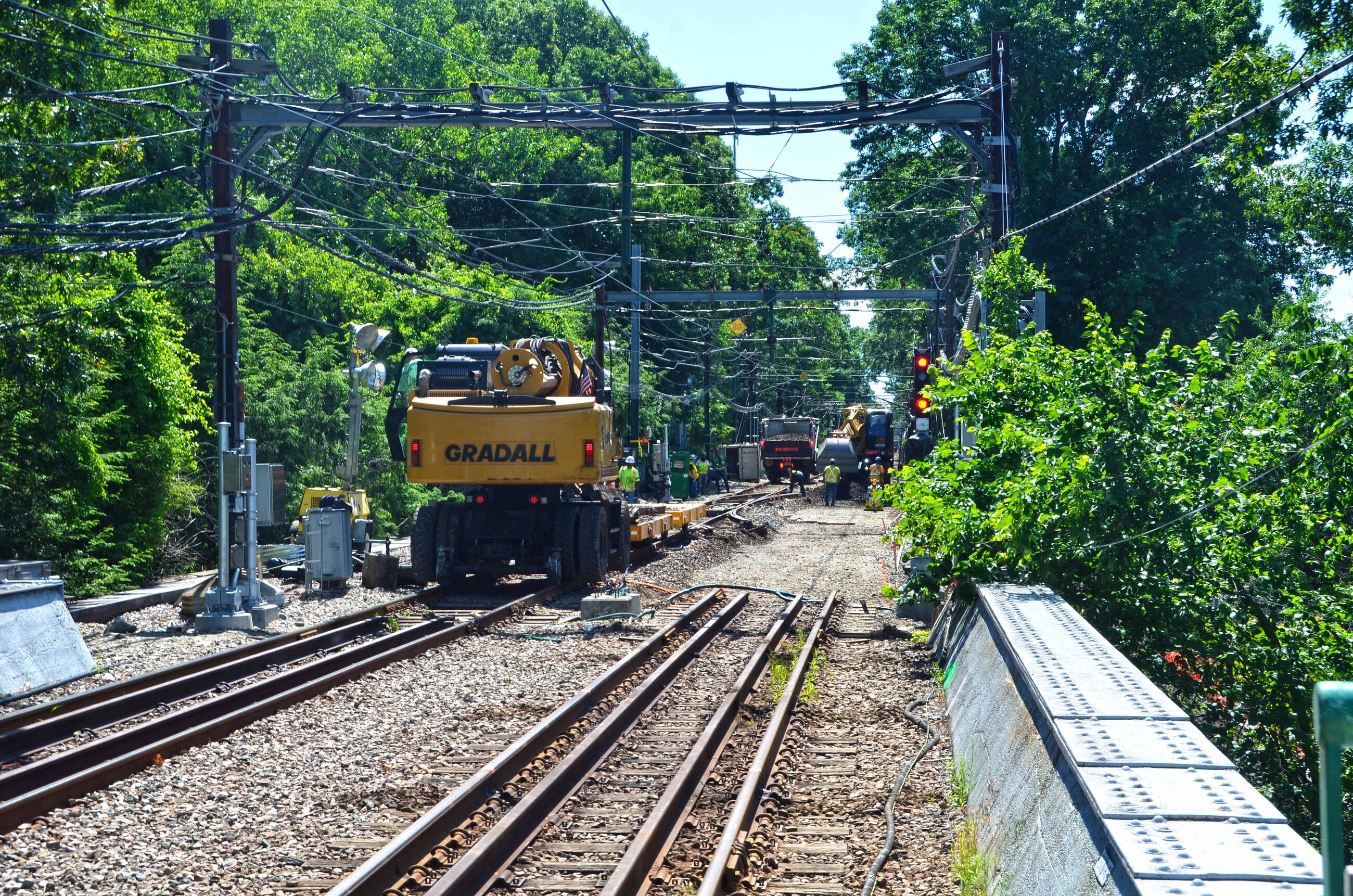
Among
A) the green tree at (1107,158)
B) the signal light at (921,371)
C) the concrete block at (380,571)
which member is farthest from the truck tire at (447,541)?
the green tree at (1107,158)

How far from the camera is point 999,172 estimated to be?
18562 millimetres

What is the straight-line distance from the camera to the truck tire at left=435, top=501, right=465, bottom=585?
18859mm

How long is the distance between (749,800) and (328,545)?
39.6 feet

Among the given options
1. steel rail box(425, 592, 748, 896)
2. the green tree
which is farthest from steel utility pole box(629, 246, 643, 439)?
steel rail box(425, 592, 748, 896)

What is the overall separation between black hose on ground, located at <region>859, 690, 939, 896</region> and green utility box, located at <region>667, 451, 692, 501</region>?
35.5 metres

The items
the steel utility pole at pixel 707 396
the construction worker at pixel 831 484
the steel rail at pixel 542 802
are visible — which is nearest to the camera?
the steel rail at pixel 542 802

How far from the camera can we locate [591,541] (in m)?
19.2

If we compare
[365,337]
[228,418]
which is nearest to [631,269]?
[365,337]

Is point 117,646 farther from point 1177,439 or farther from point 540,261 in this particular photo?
point 540,261

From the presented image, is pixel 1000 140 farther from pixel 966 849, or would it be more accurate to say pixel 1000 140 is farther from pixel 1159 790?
pixel 1159 790

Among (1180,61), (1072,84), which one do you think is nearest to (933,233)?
(1072,84)

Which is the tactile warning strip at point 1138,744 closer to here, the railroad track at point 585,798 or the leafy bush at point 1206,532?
the railroad track at point 585,798

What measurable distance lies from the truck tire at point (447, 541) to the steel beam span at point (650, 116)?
5.76m

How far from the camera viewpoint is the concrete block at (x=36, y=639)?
34.3ft
